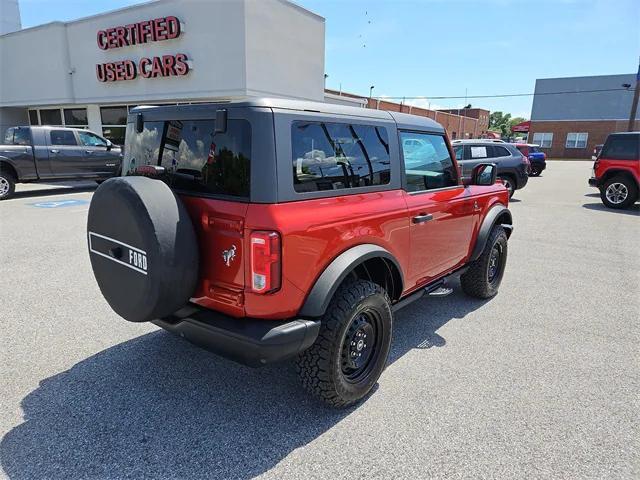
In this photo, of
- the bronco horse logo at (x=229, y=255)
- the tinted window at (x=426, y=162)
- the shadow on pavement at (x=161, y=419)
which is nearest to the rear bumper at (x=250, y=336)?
the bronco horse logo at (x=229, y=255)

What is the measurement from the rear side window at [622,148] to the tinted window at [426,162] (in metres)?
9.78

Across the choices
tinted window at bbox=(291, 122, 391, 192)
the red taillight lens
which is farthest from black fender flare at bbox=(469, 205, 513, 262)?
the red taillight lens

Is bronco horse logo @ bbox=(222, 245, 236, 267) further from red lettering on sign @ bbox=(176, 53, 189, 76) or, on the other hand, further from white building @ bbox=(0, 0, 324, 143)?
red lettering on sign @ bbox=(176, 53, 189, 76)

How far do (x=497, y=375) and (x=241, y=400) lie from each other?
1931mm

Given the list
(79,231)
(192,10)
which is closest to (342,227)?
(79,231)

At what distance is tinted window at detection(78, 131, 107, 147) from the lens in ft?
39.3

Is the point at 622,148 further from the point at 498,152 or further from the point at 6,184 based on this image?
the point at 6,184

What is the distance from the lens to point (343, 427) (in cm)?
251

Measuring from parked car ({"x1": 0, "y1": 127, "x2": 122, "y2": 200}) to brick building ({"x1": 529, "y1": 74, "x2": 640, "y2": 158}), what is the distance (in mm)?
48015

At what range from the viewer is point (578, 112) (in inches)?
1789

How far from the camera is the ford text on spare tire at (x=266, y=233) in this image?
2189mm

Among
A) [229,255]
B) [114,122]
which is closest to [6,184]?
[114,122]

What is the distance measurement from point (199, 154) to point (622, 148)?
12.3 meters

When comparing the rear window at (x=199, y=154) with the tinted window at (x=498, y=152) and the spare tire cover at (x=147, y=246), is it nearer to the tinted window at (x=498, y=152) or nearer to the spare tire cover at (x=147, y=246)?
the spare tire cover at (x=147, y=246)
